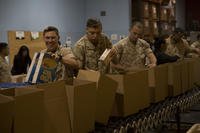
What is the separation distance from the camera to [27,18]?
20.0 ft

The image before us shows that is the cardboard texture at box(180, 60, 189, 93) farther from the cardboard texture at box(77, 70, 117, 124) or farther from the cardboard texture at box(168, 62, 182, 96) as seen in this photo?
the cardboard texture at box(77, 70, 117, 124)

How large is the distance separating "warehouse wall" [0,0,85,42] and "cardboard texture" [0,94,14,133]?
4.37 metres

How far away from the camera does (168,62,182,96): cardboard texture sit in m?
3.12

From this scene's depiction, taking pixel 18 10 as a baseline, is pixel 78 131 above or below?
below

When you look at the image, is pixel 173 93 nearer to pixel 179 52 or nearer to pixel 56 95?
pixel 56 95

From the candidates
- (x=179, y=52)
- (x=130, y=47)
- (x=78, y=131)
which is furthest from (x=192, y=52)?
(x=78, y=131)

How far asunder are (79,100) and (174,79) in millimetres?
1482

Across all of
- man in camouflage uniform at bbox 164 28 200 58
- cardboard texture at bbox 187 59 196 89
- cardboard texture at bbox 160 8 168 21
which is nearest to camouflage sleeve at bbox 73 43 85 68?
cardboard texture at bbox 187 59 196 89

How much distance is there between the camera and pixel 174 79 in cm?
319

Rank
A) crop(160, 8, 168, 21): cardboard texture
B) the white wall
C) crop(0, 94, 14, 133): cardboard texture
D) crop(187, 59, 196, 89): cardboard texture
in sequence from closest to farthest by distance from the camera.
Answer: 1. crop(0, 94, 14, 133): cardboard texture
2. crop(187, 59, 196, 89): cardboard texture
3. the white wall
4. crop(160, 8, 168, 21): cardboard texture

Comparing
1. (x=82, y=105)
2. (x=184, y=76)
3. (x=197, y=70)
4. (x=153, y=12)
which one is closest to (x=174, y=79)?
(x=184, y=76)

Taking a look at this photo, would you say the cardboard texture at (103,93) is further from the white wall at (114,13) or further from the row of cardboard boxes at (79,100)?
the white wall at (114,13)

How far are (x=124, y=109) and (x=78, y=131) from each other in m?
0.52

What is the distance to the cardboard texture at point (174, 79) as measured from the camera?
123 inches
